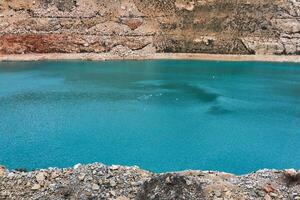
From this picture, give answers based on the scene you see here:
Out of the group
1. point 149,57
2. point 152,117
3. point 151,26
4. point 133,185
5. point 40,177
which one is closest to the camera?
point 133,185

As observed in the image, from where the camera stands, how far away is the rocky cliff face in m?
93.4

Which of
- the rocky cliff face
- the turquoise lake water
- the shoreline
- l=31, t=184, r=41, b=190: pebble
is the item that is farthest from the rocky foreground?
the rocky cliff face

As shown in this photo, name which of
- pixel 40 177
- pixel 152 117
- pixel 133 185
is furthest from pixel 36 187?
pixel 152 117

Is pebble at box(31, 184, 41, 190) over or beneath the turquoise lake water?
over

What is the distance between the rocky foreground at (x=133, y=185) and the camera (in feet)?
70.7

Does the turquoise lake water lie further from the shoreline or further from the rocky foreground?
the rocky foreground

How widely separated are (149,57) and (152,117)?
45.0 metres

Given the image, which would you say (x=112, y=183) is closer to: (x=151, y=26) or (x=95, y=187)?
(x=95, y=187)

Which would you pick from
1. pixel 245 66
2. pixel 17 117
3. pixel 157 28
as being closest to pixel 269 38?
pixel 245 66

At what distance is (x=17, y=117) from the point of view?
48688 mm

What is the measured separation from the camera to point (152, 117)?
49781mm

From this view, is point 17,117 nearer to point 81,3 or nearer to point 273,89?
point 273,89

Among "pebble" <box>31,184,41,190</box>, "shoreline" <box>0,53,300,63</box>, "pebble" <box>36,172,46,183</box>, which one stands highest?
"pebble" <box>36,172,46,183</box>

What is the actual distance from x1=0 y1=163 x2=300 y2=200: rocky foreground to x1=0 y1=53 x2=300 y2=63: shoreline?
6973 cm
